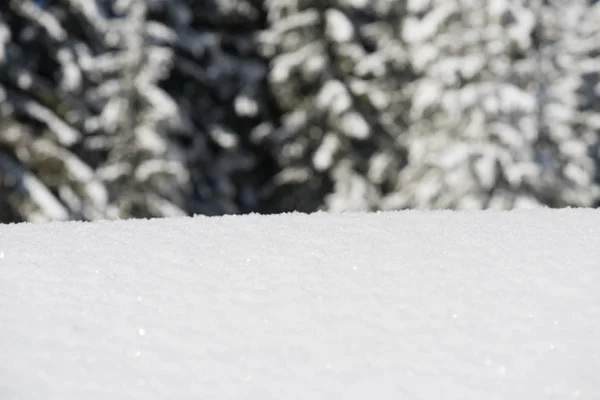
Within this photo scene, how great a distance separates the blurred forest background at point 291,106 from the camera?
59.0 ft

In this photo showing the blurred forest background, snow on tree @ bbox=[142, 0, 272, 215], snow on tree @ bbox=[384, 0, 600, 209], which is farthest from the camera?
snow on tree @ bbox=[142, 0, 272, 215]

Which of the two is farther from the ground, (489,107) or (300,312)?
(300,312)

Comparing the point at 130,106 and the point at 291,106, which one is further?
the point at 291,106

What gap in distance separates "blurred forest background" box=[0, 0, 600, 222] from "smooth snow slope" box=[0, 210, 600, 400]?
42.8 feet

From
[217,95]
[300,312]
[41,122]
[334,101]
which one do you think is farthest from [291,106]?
[300,312]

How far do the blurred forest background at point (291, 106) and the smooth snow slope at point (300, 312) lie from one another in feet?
42.8

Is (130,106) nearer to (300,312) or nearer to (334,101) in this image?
(334,101)

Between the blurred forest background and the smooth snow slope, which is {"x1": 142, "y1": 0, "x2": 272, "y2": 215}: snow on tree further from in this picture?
the smooth snow slope

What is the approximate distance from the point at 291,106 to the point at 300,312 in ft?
59.6

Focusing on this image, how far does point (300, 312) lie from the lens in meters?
3.49

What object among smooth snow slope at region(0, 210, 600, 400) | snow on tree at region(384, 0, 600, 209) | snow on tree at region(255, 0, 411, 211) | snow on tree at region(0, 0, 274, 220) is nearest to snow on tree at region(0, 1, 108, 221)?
snow on tree at region(0, 0, 274, 220)

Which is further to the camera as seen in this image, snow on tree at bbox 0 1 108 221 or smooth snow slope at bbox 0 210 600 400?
snow on tree at bbox 0 1 108 221

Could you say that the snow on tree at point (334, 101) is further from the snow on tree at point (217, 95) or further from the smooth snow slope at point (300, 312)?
the smooth snow slope at point (300, 312)

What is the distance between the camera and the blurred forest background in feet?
59.0
